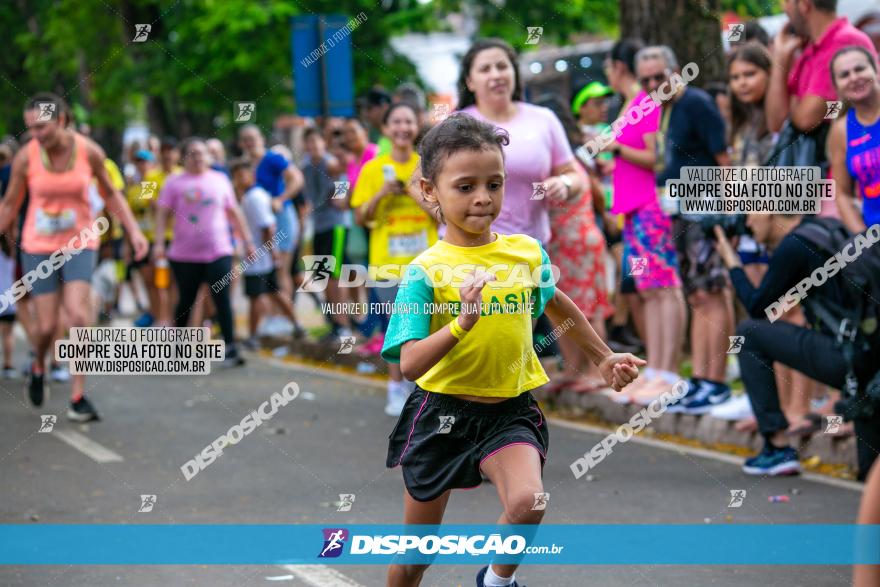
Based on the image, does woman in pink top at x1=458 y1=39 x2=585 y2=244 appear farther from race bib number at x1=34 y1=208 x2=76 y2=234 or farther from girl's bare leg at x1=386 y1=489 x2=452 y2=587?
race bib number at x1=34 y1=208 x2=76 y2=234

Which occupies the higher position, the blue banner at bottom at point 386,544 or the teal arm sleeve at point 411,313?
the teal arm sleeve at point 411,313

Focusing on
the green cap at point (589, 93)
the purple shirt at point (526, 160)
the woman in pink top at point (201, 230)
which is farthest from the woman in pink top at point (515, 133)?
the woman in pink top at point (201, 230)

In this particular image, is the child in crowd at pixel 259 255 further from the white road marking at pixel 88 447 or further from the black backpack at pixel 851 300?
the black backpack at pixel 851 300

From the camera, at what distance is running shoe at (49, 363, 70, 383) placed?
11.8 m

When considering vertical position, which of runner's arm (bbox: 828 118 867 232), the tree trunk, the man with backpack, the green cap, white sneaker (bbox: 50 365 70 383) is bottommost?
white sneaker (bbox: 50 365 70 383)

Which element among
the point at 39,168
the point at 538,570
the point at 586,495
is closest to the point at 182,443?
the point at 39,168

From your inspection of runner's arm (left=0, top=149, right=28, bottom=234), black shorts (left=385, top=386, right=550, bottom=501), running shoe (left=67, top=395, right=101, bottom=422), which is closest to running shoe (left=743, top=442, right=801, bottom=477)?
black shorts (left=385, top=386, right=550, bottom=501)

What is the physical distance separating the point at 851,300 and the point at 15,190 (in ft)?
18.7

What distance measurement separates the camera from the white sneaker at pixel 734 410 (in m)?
8.09

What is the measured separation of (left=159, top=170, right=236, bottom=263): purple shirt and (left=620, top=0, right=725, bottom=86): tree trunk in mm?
3944

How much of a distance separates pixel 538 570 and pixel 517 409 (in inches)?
54.9

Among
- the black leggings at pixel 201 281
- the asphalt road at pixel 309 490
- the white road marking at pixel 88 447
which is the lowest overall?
the white road marking at pixel 88 447

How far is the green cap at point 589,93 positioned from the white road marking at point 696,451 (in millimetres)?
3107

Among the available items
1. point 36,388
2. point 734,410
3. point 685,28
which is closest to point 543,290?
point 734,410
